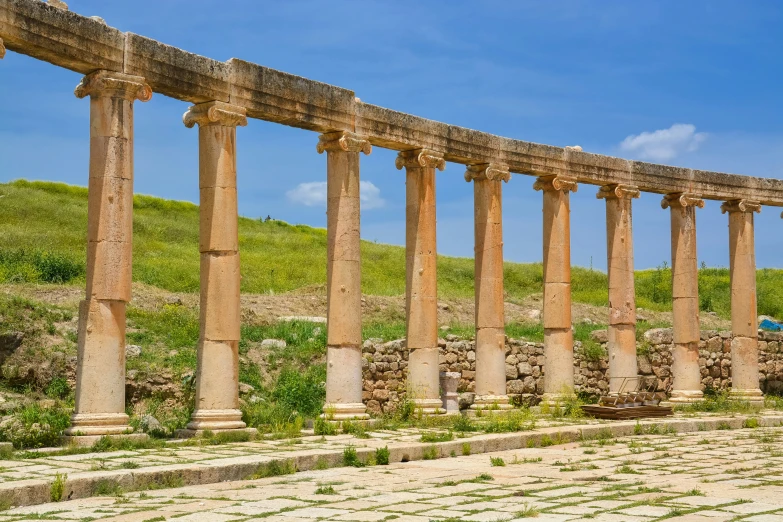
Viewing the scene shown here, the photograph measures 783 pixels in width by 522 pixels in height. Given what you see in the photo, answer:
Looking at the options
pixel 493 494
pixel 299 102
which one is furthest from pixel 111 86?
pixel 493 494

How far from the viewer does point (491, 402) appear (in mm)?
25500

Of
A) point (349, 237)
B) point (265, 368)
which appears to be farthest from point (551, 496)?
point (265, 368)

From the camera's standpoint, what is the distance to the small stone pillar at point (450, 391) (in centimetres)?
2545

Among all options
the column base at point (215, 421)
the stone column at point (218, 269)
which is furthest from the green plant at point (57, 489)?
the stone column at point (218, 269)

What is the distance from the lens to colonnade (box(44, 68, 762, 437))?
17.7 m

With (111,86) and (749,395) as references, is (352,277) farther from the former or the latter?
(749,395)

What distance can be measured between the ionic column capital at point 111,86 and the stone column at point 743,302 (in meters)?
21.3

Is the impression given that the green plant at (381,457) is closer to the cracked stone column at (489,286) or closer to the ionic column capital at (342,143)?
the ionic column capital at (342,143)

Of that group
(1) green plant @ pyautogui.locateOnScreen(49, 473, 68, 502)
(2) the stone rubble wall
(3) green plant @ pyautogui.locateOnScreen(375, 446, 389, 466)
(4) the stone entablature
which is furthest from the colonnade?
(1) green plant @ pyautogui.locateOnScreen(49, 473, 68, 502)

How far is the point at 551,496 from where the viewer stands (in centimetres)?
1263

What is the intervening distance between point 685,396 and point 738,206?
22.0 feet

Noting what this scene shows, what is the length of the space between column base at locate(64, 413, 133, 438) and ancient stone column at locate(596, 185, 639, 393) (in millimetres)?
16188

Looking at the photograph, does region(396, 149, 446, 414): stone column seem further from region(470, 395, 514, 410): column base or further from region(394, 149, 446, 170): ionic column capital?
region(470, 395, 514, 410): column base

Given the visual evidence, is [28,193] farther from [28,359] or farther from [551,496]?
[551,496]
